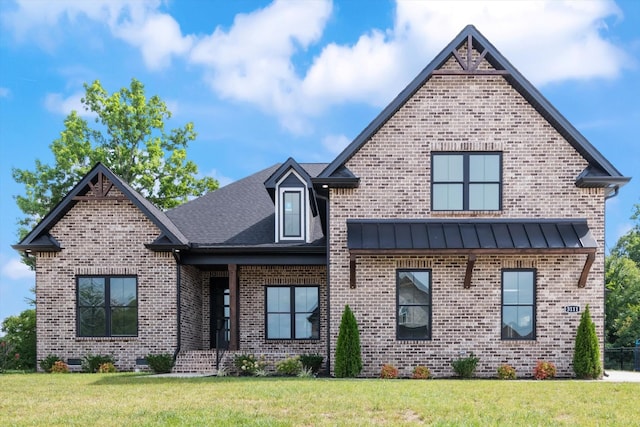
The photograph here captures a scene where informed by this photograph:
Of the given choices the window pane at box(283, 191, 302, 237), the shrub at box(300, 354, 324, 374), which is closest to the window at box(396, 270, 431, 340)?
the shrub at box(300, 354, 324, 374)

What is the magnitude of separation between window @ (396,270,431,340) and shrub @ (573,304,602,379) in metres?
4.04

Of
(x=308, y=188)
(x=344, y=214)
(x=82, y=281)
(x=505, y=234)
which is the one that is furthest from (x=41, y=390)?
(x=505, y=234)

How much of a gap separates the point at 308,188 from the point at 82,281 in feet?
25.2

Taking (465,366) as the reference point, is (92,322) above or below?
above

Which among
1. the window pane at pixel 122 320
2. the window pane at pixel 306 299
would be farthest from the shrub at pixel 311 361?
the window pane at pixel 122 320

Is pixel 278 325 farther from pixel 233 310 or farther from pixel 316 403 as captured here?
pixel 316 403

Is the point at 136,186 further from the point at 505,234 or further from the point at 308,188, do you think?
the point at 505,234

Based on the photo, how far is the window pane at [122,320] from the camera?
72.3 ft

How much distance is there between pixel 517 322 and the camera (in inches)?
776

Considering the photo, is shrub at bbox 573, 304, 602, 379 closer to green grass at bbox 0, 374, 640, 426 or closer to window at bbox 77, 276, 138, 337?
green grass at bbox 0, 374, 640, 426

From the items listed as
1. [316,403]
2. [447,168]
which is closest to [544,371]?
[447,168]

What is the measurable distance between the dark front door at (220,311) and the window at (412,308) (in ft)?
24.5

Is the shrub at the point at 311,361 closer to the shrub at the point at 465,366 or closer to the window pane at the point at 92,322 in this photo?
the shrub at the point at 465,366

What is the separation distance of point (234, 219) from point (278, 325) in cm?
392
